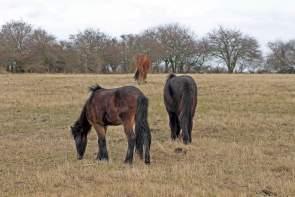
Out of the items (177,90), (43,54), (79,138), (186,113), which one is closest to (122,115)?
(79,138)

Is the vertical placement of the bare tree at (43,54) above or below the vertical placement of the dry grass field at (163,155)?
above

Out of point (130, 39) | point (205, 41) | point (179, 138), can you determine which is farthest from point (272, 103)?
point (205, 41)

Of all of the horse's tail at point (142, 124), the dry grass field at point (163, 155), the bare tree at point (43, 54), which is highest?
the bare tree at point (43, 54)

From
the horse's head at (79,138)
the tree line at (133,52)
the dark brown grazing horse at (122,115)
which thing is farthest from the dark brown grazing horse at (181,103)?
the tree line at (133,52)

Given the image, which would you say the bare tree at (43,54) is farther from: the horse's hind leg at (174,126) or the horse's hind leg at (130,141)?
the horse's hind leg at (130,141)

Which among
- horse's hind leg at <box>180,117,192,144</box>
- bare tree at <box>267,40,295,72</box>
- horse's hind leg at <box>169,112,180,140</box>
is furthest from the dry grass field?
bare tree at <box>267,40,295,72</box>

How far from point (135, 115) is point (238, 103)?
12.3 metres

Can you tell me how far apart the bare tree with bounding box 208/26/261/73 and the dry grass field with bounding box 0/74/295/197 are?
46826 millimetres

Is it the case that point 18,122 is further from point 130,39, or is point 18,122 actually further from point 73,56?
point 130,39

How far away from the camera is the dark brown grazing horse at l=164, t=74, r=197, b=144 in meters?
12.1

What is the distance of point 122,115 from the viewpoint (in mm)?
9789

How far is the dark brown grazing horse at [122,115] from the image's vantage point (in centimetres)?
961

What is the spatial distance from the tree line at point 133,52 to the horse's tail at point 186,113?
40.1 m

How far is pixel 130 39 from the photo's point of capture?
64.0 meters
